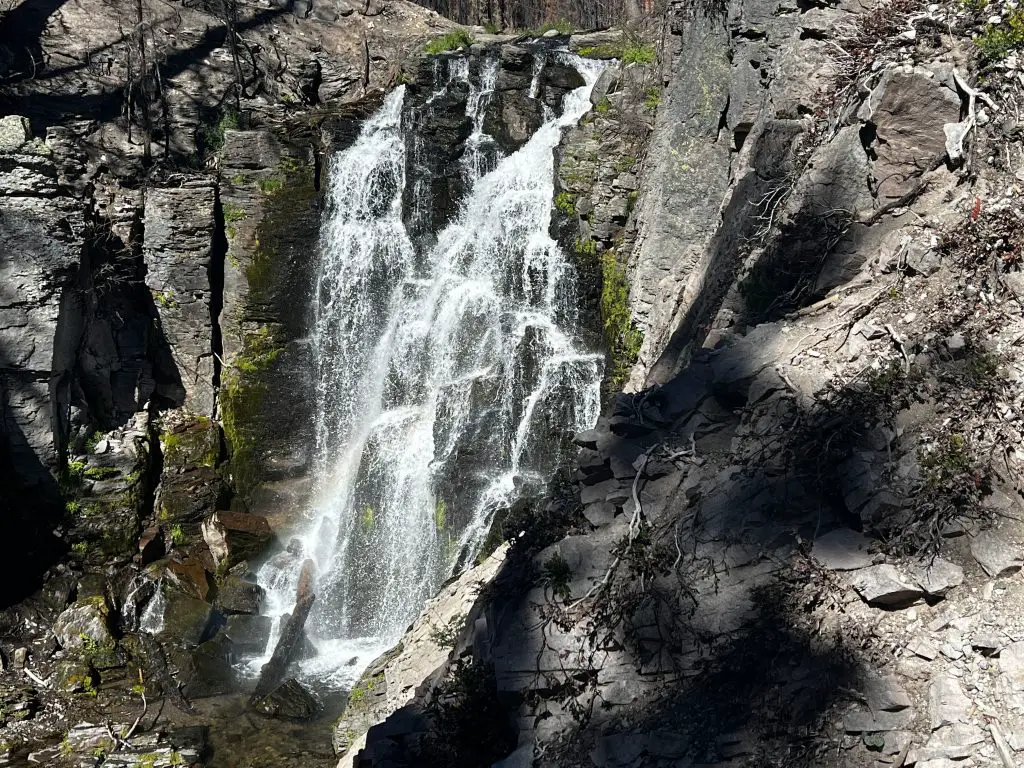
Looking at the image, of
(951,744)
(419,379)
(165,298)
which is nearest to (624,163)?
(419,379)

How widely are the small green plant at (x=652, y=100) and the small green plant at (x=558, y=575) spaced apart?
26.8 ft

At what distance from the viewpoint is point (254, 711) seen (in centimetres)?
944

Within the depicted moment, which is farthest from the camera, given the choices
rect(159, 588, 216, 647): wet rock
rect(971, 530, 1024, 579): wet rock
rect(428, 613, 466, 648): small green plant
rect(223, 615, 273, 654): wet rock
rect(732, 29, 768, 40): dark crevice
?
rect(159, 588, 216, 647): wet rock

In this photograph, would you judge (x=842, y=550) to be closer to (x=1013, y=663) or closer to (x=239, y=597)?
(x=1013, y=663)

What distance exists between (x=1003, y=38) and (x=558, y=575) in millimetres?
4346

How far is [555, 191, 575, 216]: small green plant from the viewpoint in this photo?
1254 centimetres

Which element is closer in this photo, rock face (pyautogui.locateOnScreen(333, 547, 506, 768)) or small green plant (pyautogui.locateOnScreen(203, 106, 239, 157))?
rock face (pyautogui.locateOnScreen(333, 547, 506, 768))

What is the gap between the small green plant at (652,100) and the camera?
39.5ft

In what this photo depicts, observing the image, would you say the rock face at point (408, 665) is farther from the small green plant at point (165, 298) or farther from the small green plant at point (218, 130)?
the small green plant at point (218, 130)

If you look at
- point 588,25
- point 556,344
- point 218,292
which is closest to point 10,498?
point 218,292

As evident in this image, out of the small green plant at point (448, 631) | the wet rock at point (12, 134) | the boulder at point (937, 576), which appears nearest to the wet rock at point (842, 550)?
the boulder at point (937, 576)

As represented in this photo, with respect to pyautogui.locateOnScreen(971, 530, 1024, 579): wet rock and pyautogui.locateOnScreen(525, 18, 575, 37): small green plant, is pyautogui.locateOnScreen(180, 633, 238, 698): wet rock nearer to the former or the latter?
pyautogui.locateOnScreen(971, 530, 1024, 579): wet rock

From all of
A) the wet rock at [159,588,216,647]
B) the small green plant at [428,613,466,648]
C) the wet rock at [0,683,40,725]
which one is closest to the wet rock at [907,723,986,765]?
the small green plant at [428,613,466,648]

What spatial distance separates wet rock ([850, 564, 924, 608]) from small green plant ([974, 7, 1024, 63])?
3428mm
